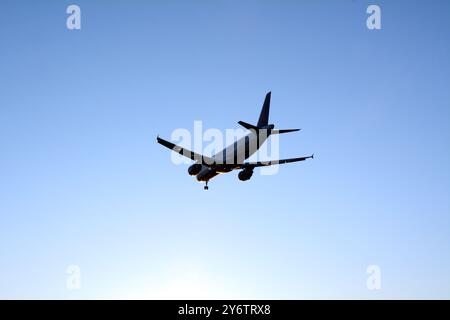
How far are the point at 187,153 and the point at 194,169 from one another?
183 inches

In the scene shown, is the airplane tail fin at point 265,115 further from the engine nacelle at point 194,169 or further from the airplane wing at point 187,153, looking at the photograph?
the engine nacelle at point 194,169

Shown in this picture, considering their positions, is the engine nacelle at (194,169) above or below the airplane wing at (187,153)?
below

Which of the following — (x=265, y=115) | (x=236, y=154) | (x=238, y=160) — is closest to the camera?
(x=238, y=160)

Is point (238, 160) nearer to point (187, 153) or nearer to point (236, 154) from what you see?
point (236, 154)

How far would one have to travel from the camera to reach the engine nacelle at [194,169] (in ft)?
192

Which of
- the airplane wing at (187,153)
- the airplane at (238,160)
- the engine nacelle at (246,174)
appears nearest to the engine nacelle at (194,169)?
the airplane at (238,160)

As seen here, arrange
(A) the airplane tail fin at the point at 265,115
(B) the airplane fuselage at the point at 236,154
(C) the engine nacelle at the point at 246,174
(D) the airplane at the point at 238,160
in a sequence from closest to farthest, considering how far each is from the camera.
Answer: (D) the airplane at the point at 238,160 → (B) the airplane fuselage at the point at 236,154 → (C) the engine nacelle at the point at 246,174 → (A) the airplane tail fin at the point at 265,115

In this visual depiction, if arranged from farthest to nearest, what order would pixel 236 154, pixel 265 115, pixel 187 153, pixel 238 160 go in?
pixel 265 115 → pixel 236 154 → pixel 238 160 → pixel 187 153

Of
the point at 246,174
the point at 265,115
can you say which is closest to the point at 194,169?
the point at 246,174

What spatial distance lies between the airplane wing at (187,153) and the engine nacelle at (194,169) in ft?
4.38

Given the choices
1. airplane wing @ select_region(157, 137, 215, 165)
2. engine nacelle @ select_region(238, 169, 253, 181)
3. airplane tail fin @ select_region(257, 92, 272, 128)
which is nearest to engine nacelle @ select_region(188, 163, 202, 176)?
airplane wing @ select_region(157, 137, 215, 165)

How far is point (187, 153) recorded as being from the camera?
2148 inches

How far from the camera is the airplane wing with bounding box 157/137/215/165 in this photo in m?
49.3

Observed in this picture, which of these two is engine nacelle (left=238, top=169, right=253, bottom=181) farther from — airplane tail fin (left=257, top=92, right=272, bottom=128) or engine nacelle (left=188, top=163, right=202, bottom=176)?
airplane tail fin (left=257, top=92, right=272, bottom=128)
